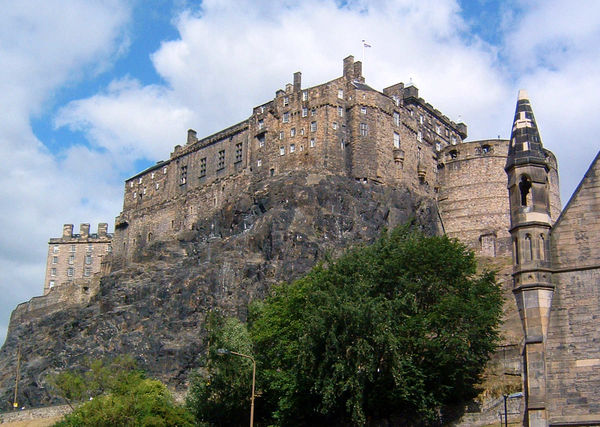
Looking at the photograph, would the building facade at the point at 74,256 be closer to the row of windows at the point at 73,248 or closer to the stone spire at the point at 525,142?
the row of windows at the point at 73,248

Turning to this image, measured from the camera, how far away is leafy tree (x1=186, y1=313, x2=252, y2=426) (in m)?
42.8

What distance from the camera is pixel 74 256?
372ft

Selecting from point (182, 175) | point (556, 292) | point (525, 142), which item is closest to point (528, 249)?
point (556, 292)

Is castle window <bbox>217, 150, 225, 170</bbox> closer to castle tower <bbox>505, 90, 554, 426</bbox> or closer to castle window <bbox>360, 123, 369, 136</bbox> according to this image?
castle window <bbox>360, 123, 369, 136</bbox>

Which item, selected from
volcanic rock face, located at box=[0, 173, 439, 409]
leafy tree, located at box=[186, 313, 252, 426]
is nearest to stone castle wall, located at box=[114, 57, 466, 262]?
volcanic rock face, located at box=[0, 173, 439, 409]

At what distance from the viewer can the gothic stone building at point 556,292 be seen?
2038 centimetres

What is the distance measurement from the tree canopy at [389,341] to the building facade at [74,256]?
76.8m

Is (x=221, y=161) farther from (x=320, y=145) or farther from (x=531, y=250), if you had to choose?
(x=531, y=250)

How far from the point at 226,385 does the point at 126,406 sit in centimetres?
534

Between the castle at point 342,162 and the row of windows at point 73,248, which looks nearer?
the castle at point 342,162

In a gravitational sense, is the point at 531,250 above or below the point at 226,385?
above

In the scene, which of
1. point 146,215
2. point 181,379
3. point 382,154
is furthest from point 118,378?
point 146,215

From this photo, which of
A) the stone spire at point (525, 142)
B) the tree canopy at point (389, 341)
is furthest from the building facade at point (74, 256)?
the stone spire at point (525, 142)

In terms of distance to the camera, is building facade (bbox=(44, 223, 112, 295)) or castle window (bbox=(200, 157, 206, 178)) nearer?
castle window (bbox=(200, 157, 206, 178))
